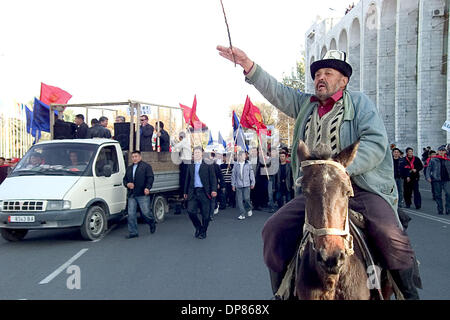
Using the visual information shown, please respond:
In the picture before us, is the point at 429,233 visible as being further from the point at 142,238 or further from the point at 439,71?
the point at 439,71

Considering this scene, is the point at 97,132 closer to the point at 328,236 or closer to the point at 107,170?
the point at 107,170

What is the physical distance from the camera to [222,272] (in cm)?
687

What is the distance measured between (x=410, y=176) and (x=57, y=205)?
1177 cm

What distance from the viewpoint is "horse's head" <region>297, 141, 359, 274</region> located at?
2.48 meters

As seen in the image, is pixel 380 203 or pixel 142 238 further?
pixel 142 238

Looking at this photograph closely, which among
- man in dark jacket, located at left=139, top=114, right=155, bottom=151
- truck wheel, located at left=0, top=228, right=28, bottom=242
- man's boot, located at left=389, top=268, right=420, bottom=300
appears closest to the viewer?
man's boot, located at left=389, top=268, right=420, bottom=300

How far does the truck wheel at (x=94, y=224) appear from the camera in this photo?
977cm

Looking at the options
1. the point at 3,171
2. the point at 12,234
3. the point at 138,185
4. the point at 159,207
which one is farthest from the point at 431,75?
the point at 12,234

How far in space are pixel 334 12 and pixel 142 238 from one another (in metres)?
50.6

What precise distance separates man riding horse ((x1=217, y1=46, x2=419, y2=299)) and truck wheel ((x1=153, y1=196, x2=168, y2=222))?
949 cm

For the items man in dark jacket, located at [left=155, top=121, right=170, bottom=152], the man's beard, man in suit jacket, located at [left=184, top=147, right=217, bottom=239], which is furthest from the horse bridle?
man in dark jacket, located at [left=155, top=121, right=170, bottom=152]

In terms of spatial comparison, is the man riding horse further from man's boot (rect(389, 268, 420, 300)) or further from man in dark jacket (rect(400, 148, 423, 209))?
man in dark jacket (rect(400, 148, 423, 209))

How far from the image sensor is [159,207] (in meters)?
13.2
